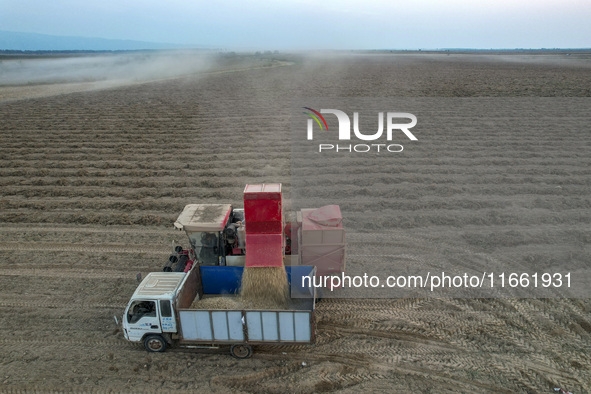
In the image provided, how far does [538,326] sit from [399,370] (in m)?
3.04

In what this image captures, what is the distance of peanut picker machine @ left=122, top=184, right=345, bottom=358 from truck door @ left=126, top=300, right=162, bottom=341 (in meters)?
0.02

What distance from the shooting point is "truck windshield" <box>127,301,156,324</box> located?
7301mm

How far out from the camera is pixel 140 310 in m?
7.42

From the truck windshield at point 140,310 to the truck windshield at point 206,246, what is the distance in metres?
1.73

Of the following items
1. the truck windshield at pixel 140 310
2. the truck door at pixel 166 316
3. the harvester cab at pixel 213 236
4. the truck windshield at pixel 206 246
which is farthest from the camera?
the truck windshield at pixel 206 246

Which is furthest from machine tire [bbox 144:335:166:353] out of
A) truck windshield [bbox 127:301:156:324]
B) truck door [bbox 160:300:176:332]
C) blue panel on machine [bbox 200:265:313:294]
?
blue panel on machine [bbox 200:265:313:294]

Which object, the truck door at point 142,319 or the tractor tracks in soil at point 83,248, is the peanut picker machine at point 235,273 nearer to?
the truck door at point 142,319

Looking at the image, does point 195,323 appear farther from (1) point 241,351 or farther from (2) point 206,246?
(2) point 206,246

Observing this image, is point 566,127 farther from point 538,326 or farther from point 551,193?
point 538,326

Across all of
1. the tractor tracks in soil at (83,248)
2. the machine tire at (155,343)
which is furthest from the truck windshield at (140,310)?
the tractor tracks in soil at (83,248)

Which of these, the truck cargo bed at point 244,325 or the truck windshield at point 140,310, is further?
the truck windshield at point 140,310

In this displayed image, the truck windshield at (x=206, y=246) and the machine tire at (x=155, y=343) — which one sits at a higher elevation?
the truck windshield at (x=206, y=246)

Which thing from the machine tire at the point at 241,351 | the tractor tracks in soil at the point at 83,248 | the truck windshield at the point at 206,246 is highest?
the truck windshield at the point at 206,246

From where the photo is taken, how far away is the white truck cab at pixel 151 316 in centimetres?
719
